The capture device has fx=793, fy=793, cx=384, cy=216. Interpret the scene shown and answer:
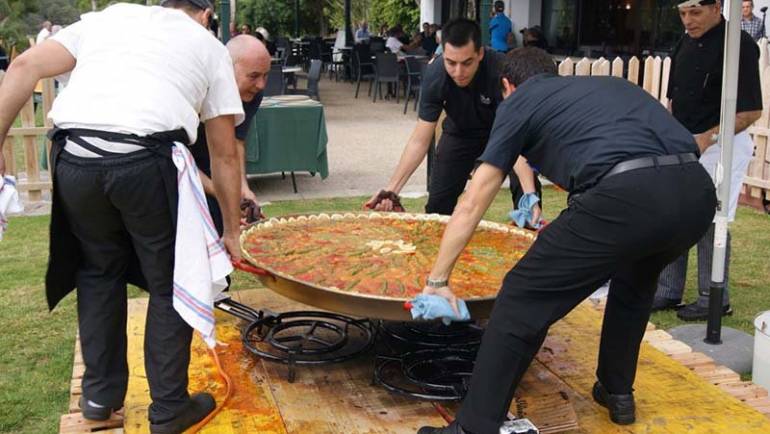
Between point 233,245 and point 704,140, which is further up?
point 704,140

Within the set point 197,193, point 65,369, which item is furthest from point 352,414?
point 65,369

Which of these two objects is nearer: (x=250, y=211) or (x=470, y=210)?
(x=470, y=210)

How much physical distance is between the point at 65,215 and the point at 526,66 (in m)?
1.78

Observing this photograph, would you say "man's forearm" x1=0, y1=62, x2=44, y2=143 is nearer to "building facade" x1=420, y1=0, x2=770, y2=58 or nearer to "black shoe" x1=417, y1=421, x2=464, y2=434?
"black shoe" x1=417, y1=421, x2=464, y2=434

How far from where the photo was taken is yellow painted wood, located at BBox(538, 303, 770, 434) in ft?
10.2

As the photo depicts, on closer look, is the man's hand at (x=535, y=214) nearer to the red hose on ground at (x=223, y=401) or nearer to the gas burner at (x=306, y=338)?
the gas burner at (x=306, y=338)

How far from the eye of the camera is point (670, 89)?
5035 mm

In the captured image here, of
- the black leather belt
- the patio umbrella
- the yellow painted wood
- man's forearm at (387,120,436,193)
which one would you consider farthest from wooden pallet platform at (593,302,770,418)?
man's forearm at (387,120,436,193)

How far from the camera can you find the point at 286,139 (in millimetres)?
8141

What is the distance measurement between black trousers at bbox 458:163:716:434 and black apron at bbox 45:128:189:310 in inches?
48.9

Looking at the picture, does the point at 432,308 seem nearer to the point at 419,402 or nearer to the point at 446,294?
the point at 446,294

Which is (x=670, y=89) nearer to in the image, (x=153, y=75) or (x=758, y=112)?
(x=758, y=112)

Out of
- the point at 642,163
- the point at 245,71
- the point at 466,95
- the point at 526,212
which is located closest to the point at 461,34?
the point at 466,95

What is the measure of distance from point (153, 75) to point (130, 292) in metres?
3.02
